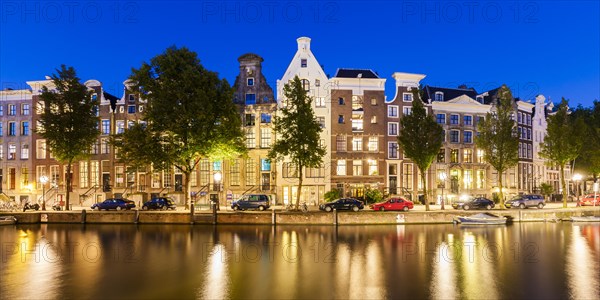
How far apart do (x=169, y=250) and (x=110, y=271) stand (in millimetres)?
6239

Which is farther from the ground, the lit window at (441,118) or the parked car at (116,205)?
the lit window at (441,118)

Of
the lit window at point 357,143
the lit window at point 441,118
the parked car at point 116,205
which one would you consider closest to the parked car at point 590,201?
the lit window at point 441,118

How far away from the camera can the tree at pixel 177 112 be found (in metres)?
44.6

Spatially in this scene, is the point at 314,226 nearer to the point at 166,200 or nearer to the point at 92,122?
the point at 166,200

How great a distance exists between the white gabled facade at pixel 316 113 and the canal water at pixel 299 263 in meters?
19.5

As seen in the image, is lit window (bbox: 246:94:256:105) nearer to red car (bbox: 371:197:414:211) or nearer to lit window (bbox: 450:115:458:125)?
red car (bbox: 371:197:414:211)

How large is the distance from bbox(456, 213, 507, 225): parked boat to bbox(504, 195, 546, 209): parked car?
9.42 m

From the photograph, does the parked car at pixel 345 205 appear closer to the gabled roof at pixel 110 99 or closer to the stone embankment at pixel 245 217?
the stone embankment at pixel 245 217

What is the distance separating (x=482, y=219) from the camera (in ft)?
138

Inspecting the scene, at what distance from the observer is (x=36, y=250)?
2877cm

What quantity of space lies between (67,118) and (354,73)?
39.4 metres

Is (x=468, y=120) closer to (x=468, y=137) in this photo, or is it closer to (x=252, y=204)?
(x=468, y=137)

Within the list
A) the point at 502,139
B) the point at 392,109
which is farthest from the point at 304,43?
the point at 502,139

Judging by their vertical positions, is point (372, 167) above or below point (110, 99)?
below
